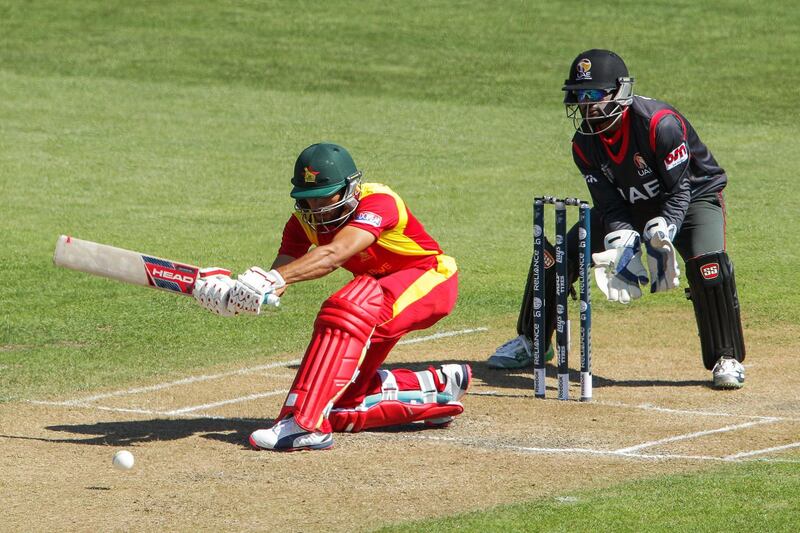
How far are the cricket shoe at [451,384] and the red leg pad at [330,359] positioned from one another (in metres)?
0.73

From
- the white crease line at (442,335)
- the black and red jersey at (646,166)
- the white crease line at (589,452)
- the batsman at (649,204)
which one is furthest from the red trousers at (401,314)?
the white crease line at (442,335)

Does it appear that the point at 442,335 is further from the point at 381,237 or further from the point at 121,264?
the point at 121,264

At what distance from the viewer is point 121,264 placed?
8.26 meters

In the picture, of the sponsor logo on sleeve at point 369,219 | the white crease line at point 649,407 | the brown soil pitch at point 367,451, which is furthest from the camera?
the white crease line at point 649,407

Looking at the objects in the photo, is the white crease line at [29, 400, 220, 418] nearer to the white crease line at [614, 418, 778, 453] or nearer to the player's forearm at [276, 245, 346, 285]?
the player's forearm at [276, 245, 346, 285]

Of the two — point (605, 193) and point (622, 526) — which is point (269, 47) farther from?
point (622, 526)

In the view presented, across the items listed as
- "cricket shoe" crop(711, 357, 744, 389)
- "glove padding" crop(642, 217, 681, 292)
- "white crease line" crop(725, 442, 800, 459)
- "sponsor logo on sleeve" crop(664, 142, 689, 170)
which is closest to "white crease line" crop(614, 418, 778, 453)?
"white crease line" crop(725, 442, 800, 459)

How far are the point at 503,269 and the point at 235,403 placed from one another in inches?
206

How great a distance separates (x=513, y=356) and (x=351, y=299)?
257cm

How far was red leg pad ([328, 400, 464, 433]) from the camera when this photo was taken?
27.7 ft

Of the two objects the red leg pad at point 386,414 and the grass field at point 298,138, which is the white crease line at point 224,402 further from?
the red leg pad at point 386,414

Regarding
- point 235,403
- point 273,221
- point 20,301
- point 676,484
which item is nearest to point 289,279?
point 235,403

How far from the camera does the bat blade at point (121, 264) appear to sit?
819 centimetres

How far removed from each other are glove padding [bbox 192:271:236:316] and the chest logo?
124 inches
